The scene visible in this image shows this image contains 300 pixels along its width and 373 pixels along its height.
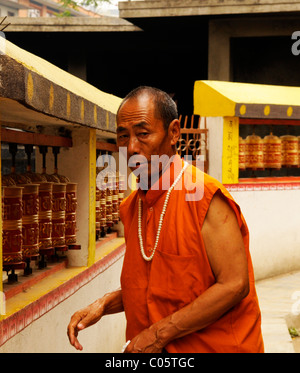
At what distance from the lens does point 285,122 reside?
346 inches

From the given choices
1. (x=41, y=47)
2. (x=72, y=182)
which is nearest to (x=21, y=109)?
(x=72, y=182)

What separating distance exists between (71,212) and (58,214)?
20cm

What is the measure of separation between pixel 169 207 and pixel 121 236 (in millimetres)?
3938

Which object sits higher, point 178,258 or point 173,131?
point 173,131

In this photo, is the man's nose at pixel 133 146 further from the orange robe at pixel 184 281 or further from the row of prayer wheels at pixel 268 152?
the row of prayer wheels at pixel 268 152

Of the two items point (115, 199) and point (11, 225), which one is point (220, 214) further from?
point (115, 199)

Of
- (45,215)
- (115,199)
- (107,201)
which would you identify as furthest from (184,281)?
(115,199)

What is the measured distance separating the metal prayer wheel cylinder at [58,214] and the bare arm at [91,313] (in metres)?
1.59

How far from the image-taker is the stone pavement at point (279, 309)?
5.07 metres

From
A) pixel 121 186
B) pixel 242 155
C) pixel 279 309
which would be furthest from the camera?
pixel 242 155

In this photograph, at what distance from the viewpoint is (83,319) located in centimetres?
201

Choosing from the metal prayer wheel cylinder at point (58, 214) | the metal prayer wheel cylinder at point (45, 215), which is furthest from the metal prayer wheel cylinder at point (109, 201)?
the metal prayer wheel cylinder at point (45, 215)

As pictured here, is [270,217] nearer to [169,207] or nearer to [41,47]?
[169,207]

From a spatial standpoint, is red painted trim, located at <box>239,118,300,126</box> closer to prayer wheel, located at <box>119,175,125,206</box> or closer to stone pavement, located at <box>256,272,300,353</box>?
stone pavement, located at <box>256,272,300,353</box>
